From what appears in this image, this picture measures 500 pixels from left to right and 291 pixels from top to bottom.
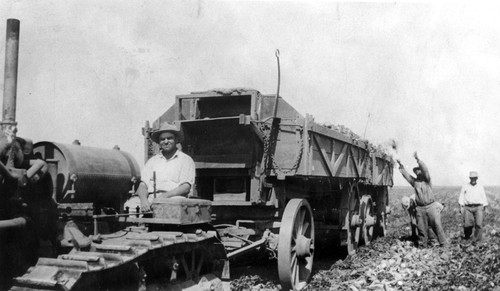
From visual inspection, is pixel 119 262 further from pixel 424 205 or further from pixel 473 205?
pixel 473 205

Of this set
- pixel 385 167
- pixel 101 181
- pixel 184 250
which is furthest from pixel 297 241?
pixel 385 167

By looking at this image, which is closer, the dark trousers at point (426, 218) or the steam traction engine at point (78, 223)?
the steam traction engine at point (78, 223)

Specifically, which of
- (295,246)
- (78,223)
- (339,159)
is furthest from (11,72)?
(339,159)

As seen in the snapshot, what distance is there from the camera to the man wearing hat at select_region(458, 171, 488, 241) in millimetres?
12562

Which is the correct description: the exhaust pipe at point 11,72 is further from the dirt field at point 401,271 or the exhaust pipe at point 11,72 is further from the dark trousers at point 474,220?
the dark trousers at point 474,220

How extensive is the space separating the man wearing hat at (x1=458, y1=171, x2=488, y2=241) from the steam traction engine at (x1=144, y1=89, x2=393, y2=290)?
21.0 feet

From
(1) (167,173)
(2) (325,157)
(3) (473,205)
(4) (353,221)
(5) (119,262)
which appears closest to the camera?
(5) (119,262)

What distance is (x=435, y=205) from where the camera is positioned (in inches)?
451

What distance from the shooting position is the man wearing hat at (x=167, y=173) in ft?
18.8

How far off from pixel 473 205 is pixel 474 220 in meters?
0.39

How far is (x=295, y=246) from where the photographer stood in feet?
23.4

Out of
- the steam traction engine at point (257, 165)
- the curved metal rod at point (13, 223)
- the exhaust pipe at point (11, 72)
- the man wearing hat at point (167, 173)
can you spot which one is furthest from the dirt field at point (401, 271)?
the exhaust pipe at point (11, 72)

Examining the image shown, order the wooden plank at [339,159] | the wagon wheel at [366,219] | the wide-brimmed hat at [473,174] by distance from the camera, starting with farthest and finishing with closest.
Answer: the wide-brimmed hat at [473,174] → the wagon wheel at [366,219] → the wooden plank at [339,159]

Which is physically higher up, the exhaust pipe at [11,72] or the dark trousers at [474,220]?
the exhaust pipe at [11,72]
